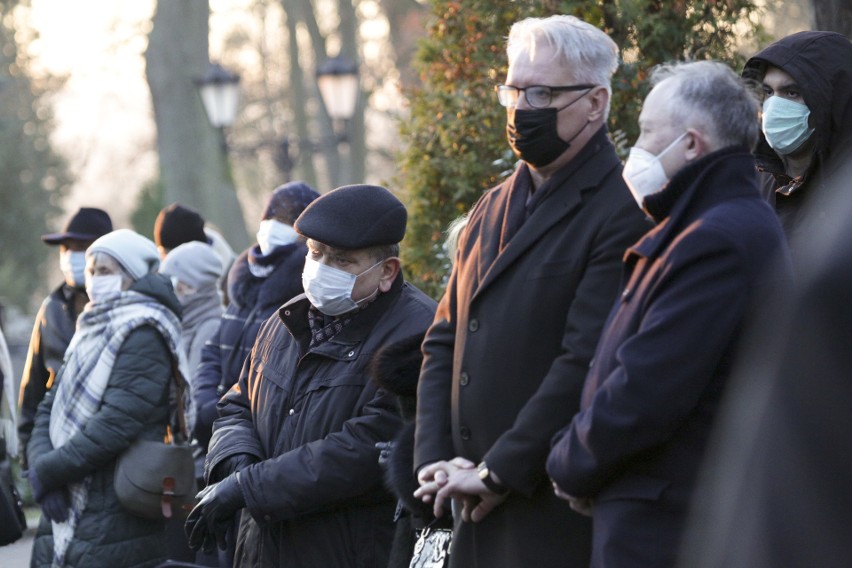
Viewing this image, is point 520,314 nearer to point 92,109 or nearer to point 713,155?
point 713,155

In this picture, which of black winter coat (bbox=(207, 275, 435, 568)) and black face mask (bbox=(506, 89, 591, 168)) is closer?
black face mask (bbox=(506, 89, 591, 168))

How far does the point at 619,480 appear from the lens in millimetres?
3125

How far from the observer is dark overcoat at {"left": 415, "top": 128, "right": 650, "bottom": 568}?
3.38m

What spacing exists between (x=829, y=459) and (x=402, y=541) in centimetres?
280

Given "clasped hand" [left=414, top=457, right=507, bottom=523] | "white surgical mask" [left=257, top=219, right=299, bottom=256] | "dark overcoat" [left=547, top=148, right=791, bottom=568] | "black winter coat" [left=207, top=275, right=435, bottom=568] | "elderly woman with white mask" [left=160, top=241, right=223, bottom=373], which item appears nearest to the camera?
"dark overcoat" [left=547, top=148, right=791, bottom=568]

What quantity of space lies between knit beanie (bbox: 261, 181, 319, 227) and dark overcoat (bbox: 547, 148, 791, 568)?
3.30 metres

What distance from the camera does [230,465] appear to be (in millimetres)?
4516

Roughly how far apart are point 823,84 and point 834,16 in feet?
6.99

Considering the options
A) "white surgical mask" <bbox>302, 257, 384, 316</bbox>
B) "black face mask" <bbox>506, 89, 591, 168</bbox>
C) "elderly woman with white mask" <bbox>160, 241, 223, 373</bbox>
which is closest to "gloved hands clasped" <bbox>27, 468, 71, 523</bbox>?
"elderly woman with white mask" <bbox>160, 241, 223, 373</bbox>

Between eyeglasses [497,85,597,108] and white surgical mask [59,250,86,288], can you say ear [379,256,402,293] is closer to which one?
eyeglasses [497,85,597,108]

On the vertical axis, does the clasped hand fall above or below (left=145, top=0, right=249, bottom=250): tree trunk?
above

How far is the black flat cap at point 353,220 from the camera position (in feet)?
14.6

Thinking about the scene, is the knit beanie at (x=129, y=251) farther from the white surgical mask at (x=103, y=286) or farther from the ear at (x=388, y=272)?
the ear at (x=388, y=272)

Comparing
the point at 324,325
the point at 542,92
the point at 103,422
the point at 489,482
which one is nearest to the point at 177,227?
the point at 103,422
